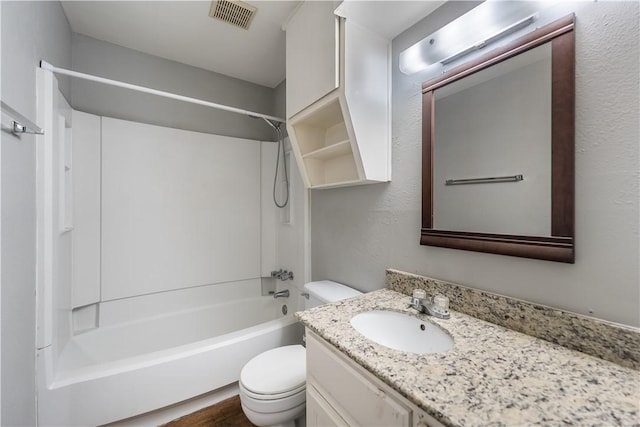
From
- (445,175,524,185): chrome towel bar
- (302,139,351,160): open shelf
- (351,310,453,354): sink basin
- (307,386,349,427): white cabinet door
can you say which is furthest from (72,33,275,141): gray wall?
(307,386,349,427): white cabinet door

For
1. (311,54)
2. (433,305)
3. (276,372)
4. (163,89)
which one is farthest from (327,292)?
(163,89)

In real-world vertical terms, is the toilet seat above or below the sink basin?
below

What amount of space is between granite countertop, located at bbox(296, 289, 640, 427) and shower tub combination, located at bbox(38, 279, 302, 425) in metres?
1.01

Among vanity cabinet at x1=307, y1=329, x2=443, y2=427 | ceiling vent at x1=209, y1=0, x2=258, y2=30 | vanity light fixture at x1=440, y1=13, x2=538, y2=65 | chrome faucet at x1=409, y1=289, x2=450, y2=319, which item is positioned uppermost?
ceiling vent at x1=209, y1=0, x2=258, y2=30

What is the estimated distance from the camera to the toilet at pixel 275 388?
1150mm

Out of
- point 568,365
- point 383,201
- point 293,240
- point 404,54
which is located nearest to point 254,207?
point 293,240

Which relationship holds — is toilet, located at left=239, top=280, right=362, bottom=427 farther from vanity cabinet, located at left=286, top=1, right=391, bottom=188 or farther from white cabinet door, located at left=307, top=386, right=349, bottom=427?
vanity cabinet, located at left=286, top=1, right=391, bottom=188

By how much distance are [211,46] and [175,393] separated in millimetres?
2419

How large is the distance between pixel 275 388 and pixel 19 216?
1337mm

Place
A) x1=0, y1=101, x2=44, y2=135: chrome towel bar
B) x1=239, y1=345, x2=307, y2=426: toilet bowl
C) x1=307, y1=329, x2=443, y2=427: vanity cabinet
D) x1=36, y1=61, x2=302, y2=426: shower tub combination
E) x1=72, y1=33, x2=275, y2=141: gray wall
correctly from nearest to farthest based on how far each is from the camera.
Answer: x1=307, y1=329, x2=443, y2=427: vanity cabinet
x1=0, y1=101, x2=44, y2=135: chrome towel bar
x1=239, y1=345, x2=307, y2=426: toilet bowl
x1=36, y1=61, x2=302, y2=426: shower tub combination
x1=72, y1=33, x2=275, y2=141: gray wall

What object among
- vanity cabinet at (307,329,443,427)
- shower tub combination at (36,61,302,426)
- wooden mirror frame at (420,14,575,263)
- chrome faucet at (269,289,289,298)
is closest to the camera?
vanity cabinet at (307,329,443,427)

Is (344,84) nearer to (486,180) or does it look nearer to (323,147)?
(323,147)

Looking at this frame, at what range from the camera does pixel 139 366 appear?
1336 mm

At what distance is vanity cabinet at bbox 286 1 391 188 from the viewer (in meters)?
1.21
